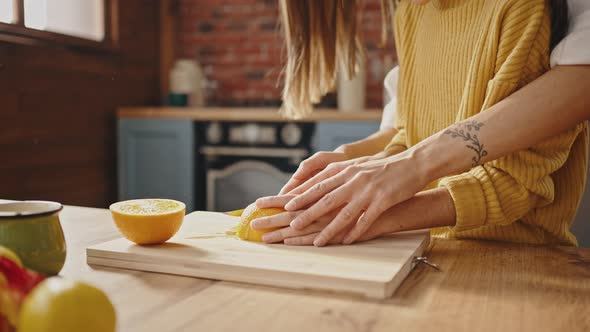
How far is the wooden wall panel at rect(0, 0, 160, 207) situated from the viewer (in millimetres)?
2613

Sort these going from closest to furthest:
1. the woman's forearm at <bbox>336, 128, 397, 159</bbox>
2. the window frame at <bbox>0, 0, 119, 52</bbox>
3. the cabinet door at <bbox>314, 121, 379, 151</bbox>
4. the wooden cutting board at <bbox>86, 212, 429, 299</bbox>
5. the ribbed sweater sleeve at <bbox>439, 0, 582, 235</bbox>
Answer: the wooden cutting board at <bbox>86, 212, 429, 299</bbox> < the ribbed sweater sleeve at <bbox>439, 0, 582, 235</bbox> < the woman's forearm at <bbox>336, 128, 397, 159</bbox> < the window frame at <bbox>0, 0, 119, 52</bbox> < the cabinet door at <bbox>314, 121, 379, 151</bbox>

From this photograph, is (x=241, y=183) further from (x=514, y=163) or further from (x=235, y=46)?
(x=514, y=163)

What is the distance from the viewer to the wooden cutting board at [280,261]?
26.1 inches

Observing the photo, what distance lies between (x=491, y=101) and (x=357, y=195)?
0.97ft

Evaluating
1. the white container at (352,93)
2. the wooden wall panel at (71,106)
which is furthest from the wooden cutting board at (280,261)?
the white container at (352,93)

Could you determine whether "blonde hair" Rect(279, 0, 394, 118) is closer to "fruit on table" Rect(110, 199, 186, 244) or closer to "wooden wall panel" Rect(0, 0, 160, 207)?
"fruit on table" Rect(110, 199, 186, 244)

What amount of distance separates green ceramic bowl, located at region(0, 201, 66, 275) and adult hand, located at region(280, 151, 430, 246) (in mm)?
319

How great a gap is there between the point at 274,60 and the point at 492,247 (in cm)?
289

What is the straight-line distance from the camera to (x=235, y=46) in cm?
372

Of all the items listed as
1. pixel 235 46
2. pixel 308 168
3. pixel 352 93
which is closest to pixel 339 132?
pixel 352 93

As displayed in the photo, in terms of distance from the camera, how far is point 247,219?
0.87 metres

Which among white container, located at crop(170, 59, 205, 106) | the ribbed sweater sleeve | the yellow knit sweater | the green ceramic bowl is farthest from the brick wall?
the green ceramic bowl

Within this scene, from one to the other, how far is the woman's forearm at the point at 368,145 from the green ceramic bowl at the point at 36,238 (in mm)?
659

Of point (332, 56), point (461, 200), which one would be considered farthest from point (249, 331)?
point (332, 56)
